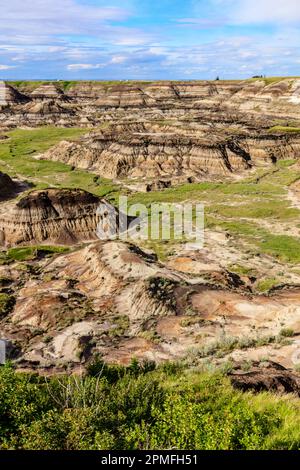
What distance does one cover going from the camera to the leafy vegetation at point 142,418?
9.33 m

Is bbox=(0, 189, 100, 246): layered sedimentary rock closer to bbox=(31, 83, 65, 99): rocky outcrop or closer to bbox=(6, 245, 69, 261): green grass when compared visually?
bbox=(6, 245, 69, 261): green grass

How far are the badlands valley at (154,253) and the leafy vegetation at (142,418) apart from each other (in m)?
6.64

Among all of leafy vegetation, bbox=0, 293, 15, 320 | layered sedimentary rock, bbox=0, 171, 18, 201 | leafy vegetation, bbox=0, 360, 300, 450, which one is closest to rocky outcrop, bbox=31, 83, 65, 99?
layered sedimentary rock, bbox=0, 171, 18, 201

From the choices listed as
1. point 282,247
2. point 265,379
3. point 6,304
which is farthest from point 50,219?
point 265,379

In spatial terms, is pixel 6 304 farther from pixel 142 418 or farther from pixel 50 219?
pixel 142 418

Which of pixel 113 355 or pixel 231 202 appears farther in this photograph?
pixel 231 202

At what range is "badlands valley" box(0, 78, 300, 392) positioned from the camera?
23.8 m

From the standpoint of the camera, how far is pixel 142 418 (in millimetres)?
11086

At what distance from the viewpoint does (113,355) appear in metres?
22.4

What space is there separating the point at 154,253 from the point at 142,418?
35.9 metres

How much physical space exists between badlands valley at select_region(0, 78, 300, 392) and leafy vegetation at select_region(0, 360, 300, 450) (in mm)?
6639

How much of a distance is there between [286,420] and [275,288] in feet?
74.6
